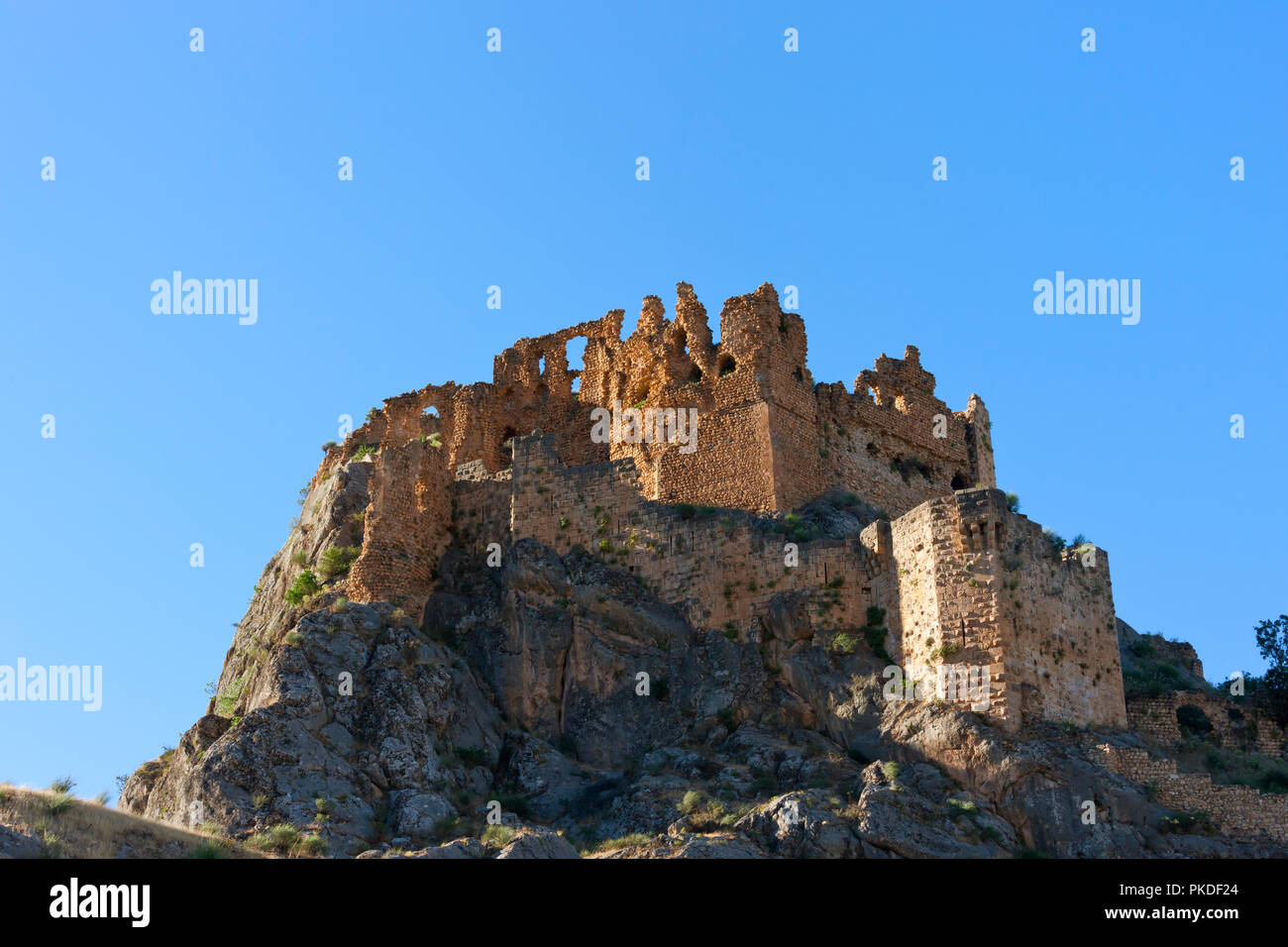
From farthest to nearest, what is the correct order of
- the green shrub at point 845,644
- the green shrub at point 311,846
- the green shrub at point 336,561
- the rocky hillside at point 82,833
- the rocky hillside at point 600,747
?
the green shrub at point 336,561 → the green shrub at point 845,644 → the rocky hillside at point 600,747 → the green shrub at point 311,846 → the rocky hillside at point 82,833

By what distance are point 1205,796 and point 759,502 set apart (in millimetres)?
13204

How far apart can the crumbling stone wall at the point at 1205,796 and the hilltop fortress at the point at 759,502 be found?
175cm

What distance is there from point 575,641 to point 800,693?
5814 mm

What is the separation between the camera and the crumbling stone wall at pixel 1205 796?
32.6m

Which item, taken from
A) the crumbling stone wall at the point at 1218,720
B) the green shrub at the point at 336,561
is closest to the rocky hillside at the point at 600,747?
the green shrub at the point at 336,561

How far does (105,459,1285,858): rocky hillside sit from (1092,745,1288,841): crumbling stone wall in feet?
1.27

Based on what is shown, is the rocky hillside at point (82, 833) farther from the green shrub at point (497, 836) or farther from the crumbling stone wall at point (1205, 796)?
the crumbling stone wall at point (1205, 796)

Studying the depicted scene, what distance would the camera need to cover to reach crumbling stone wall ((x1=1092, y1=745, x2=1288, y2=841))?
32625 millimetres

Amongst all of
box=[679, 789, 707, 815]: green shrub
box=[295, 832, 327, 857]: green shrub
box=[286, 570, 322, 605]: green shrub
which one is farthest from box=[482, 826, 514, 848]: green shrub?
box=[286, 570, 322, 605]: green shrub

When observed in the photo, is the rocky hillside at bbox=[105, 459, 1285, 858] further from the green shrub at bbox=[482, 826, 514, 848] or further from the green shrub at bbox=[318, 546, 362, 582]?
the green shrub at bbox=[318, 546, 362, 582]

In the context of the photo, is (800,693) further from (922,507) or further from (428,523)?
(428,523)

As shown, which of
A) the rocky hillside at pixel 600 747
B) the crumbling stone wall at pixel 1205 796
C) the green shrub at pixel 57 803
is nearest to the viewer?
the green shrub at pixel 57 803
